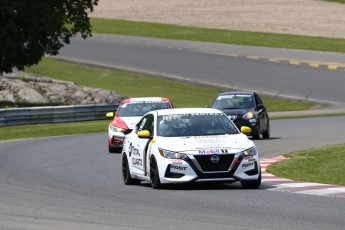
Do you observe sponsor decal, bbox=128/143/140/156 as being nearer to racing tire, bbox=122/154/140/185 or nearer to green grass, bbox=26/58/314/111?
racing tire, bbox=122/154/140/185

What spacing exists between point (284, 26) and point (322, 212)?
2244 inches

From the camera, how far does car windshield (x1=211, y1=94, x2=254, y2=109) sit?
30.7 m

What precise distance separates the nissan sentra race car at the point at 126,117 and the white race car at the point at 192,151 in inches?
328

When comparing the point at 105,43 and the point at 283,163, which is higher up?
the point at 283,163

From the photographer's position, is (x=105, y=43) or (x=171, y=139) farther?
(x=105, y=43)

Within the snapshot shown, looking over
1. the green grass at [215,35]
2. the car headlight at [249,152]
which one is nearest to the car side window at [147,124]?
the car headlight at [249,152]

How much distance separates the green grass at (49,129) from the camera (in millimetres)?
35188

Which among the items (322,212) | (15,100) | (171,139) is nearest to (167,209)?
(322,212)

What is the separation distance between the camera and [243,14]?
74125 mm

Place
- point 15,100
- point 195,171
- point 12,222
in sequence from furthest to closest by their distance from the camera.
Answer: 1. point 15,100
2. point 195,171
3. point 12,222

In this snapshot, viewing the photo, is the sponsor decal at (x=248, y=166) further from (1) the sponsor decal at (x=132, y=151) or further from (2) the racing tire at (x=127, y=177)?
(2) the racing tire at (x=127, y=177)

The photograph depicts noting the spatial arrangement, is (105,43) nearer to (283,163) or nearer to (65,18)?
(65,18)

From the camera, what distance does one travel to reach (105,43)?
6612 centimetres

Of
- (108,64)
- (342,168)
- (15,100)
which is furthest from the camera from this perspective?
(108,64)
